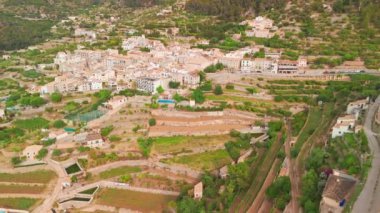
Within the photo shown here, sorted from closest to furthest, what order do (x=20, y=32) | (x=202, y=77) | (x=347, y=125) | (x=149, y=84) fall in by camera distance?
(x=347, y=125), (x=149, y=84), (x=202, y=77), (x=20, y=32)

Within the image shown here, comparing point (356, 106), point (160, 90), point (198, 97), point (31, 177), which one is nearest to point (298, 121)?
point (356, 106)

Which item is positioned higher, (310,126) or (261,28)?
(261,28)

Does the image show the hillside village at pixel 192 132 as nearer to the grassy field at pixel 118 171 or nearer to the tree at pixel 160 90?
the grassy field at pixel 118 171

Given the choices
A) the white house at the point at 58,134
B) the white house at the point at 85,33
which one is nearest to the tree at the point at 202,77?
the white house at the point at 58,134

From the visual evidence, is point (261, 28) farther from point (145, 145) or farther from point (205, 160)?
point (205, 160)

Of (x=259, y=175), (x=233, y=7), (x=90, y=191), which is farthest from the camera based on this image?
(x=233, y=7)

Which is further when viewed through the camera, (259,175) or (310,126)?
(310,126)

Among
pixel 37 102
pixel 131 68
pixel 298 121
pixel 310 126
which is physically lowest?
pixel 310 126

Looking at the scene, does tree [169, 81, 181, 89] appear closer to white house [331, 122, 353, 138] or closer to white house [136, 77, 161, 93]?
white house [136, 77, 161, 93]
